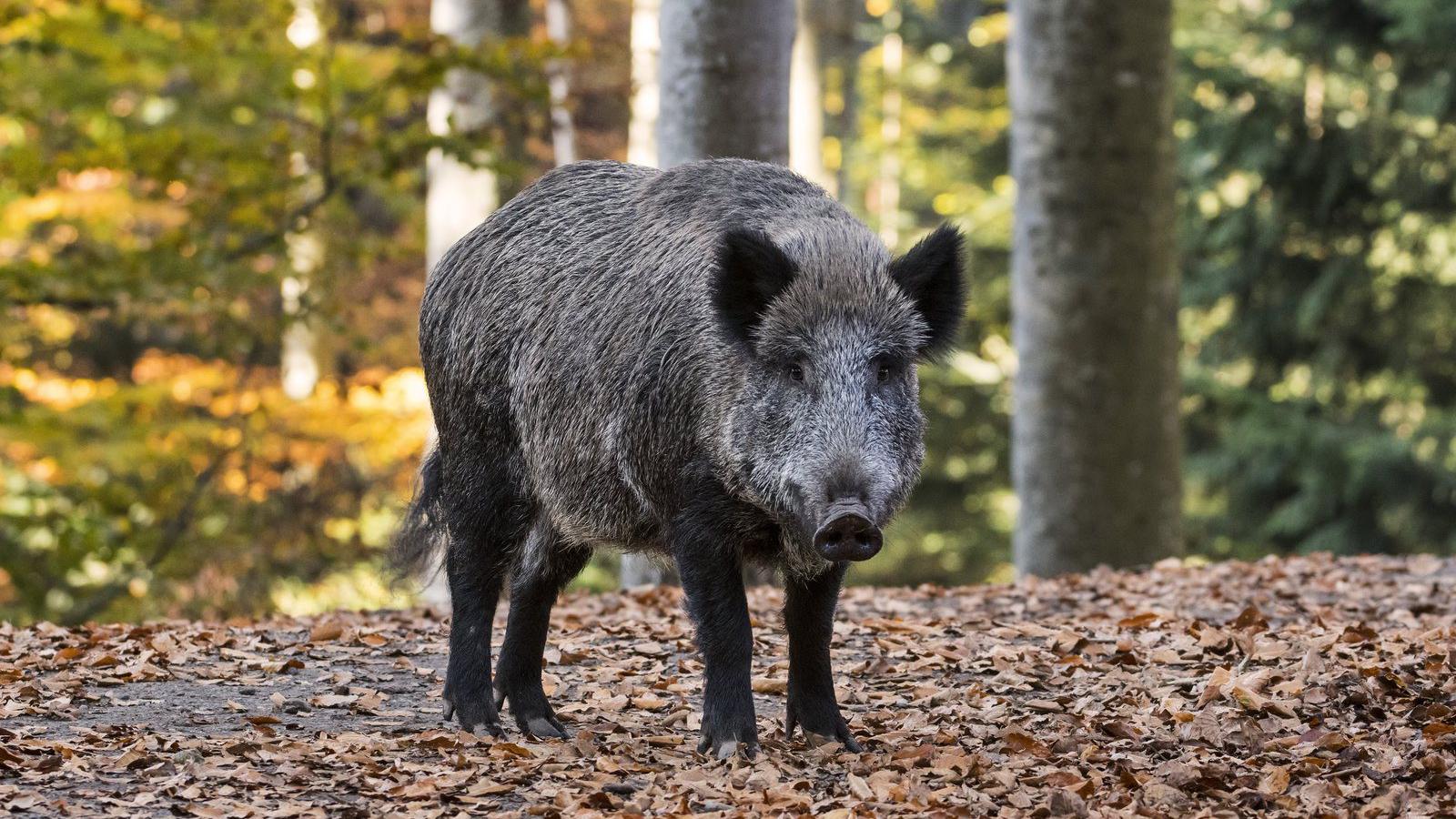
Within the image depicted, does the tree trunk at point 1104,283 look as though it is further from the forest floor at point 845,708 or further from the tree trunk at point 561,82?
the tree trunk at point 561,82

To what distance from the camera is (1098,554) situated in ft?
32.6

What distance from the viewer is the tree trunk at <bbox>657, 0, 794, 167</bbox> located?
842 cm

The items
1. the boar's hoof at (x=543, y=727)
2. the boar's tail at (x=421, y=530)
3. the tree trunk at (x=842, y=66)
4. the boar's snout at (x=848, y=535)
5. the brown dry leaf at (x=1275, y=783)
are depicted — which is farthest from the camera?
the tree trunk at (x=842, y=66)

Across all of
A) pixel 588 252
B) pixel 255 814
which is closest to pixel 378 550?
pixel 588 252

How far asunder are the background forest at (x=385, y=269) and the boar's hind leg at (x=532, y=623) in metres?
4.34

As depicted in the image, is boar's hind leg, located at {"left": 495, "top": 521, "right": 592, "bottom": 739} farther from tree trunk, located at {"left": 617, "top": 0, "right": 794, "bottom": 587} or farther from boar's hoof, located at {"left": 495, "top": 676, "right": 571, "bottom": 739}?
tree trunk, located at {"left": 617, "top": 0, "right": 794, "bottom": 587}

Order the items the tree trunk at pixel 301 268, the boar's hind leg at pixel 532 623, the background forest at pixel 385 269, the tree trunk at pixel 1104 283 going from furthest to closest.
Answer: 1. the tree trunk at pixel 301 268
2. the background forest at pixel 385 269
3. the tree trunk at pixel 1104 283
4. the boar's hind leg at pixel 532 623

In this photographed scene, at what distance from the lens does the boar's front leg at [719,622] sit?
490 centimetres

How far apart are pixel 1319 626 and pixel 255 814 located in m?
4.44

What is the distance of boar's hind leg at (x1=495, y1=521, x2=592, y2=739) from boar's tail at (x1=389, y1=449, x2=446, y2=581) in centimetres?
60

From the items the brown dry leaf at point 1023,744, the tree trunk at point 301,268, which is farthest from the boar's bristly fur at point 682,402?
the tree trunk at point 301,268

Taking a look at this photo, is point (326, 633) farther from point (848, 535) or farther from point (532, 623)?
point (848, 535)

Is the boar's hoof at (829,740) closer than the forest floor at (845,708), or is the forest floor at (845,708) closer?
the forest floor at (845,708)

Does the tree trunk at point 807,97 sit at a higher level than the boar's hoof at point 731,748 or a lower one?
higher
